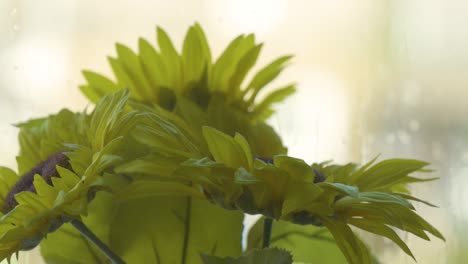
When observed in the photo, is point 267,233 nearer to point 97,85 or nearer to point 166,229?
point 166,229

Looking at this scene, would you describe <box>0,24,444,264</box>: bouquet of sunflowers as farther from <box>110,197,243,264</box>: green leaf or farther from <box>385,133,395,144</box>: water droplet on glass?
<box>385,133,395,144</box>: water droplet on glass

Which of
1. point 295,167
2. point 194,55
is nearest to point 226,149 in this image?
point 295,167

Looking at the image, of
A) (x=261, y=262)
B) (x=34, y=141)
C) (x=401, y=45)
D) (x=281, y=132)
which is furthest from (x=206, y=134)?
(x=401, y=45)

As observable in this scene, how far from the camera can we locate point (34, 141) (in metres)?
0.55

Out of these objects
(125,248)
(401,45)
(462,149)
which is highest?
(401,45)

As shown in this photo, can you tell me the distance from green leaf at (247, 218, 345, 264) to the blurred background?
0.15 meters

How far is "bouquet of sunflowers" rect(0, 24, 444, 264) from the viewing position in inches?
16.4

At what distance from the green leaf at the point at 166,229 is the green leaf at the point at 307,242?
6 centimetres

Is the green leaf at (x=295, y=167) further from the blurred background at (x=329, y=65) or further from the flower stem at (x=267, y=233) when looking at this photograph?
the blurred background at (x=329, y=65)

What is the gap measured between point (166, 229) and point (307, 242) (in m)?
0.11

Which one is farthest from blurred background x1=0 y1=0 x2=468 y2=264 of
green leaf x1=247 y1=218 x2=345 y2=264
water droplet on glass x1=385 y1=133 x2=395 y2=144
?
green leaf x1=247 y1=218 x2=345 y2=264

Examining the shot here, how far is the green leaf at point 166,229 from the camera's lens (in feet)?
1.65

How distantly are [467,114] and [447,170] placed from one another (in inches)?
3.9

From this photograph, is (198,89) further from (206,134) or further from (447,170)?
(447,170)
